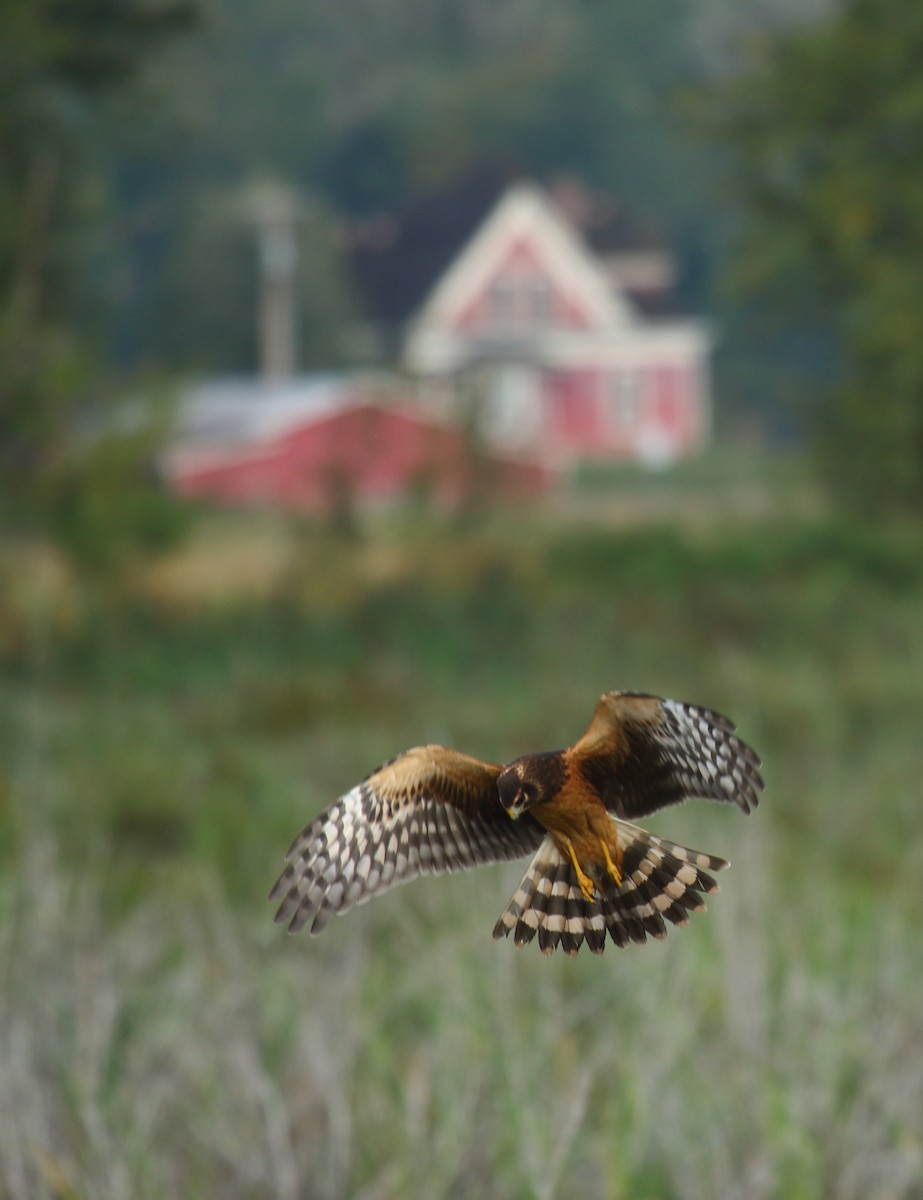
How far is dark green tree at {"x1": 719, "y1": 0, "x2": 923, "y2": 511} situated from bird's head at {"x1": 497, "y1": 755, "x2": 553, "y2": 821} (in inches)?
1046

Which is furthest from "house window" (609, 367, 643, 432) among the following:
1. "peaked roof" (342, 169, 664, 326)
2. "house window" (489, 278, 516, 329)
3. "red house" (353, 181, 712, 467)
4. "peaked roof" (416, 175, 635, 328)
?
→ "peaked roof" (342, 169, 664, 326)

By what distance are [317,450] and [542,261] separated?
2162 cm

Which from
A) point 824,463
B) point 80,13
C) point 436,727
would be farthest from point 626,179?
point 436,727

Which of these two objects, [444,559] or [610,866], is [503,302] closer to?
[444,559]

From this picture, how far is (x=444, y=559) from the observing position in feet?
104

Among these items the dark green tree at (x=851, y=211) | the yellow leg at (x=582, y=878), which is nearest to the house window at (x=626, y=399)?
the dark green tree at (x=851, y=211)

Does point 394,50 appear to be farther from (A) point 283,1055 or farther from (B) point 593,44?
(A) point 283,1055

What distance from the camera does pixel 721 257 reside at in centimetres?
5581

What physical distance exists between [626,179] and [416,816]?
61840mm

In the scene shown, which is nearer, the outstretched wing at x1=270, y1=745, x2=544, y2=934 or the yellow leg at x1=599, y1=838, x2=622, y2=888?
the yellow leg at x1=599, y1=838, x2=622, y2=888

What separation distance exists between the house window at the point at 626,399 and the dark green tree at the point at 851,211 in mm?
24325

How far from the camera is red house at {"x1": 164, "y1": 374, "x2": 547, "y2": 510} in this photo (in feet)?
108

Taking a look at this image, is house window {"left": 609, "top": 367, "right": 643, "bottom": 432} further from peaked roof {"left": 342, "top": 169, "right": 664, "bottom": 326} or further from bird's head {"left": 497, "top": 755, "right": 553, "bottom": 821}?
→ bird's head {"left": 497, "top": 755, "right": 553, "bottom": 821}

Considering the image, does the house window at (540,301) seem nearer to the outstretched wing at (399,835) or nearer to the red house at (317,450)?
the red house at (317,450)
